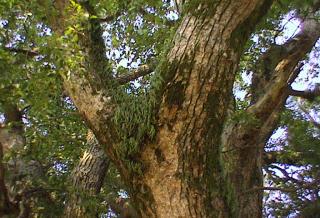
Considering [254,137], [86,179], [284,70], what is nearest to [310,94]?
[284,70]

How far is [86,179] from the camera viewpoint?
5.78 metres

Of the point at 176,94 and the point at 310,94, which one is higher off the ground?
the point at 310,94

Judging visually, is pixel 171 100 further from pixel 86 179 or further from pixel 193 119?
pixel 86 179

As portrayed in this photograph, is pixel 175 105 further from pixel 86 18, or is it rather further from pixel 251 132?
pixel 251 132

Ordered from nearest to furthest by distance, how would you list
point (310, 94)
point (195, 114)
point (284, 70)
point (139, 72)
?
point (195, 114) < point (284, 70) < point (139, 72) < point (310, 94)

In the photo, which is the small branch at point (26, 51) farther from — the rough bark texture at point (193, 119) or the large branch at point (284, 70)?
the large branch at point (284, 70)

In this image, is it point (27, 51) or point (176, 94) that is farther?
→ point (27, 51)

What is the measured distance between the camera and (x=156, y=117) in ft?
10.9

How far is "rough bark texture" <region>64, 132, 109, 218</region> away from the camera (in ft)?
17.6

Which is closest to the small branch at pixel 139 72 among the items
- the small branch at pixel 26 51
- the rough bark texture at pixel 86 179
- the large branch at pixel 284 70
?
the rough bark texture at pixel 86 179

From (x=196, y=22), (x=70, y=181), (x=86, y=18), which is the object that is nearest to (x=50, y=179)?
(x=70, y=181)

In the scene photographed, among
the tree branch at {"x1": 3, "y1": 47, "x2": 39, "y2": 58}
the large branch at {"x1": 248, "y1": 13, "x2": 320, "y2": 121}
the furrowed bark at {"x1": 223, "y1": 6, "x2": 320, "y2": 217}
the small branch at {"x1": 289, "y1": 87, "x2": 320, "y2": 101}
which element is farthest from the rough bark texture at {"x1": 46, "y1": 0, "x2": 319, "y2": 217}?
the small branch at {"x1": 289, "y1": 87, "x2": 320, "y2": 101}

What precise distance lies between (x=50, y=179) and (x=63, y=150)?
1.83ft

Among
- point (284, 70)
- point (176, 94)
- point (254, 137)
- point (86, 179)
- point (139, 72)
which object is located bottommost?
point (176, 94)
